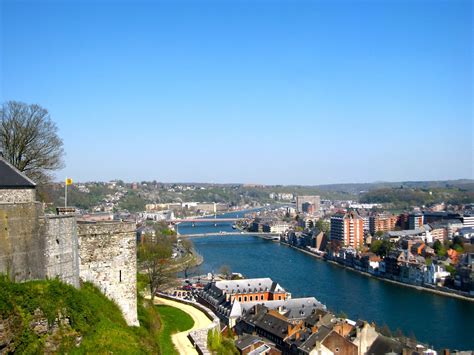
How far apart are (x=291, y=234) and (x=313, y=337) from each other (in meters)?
28.6

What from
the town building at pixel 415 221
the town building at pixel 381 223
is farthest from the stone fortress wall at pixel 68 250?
the town building at pixel 381 223

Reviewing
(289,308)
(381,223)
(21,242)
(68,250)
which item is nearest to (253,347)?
(289,308)

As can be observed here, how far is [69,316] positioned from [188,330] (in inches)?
96.0

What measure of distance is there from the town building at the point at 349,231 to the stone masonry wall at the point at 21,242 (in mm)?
33163

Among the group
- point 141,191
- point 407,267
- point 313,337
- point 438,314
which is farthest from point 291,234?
point 141,191

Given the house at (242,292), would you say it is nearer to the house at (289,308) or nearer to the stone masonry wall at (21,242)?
the house at (289,308)

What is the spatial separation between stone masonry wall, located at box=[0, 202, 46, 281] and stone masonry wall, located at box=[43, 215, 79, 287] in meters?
0.07

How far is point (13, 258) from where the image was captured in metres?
3.44

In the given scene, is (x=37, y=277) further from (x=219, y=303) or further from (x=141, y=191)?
(x=141, y=191)

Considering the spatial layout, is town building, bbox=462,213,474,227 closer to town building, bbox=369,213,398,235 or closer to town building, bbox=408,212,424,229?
town building, bbox=408,212,424,229

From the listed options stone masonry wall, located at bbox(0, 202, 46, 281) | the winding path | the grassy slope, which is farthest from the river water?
stone masonry wall, located at bbox(0, 202, 46, 281)

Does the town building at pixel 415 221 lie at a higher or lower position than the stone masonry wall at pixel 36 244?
lower

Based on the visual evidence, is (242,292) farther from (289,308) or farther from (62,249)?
(62,249)

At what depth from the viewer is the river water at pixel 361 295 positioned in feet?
49.7
